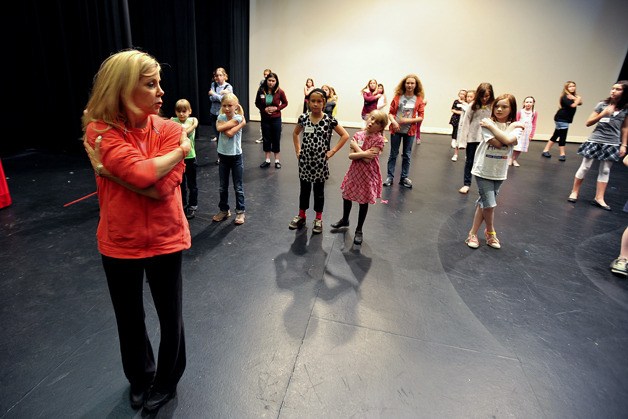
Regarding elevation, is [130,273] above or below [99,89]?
below

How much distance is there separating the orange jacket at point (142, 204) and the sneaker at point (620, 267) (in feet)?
12.3

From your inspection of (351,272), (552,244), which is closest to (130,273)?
(351,272)

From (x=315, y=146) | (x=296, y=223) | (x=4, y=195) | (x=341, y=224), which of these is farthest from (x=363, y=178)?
(x=4, y=195)

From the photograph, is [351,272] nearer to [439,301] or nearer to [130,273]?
[439,301]

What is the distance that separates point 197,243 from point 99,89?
7.68ft

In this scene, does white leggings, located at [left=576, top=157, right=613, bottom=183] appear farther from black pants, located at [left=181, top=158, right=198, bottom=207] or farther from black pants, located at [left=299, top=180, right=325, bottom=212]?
black pants, located at [left=181, top=158, right=198, bottom=207]

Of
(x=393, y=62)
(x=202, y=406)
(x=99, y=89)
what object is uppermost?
(x=393, y=62)

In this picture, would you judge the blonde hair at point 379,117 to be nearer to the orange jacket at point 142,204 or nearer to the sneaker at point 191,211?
the orange jacket at point 142,204

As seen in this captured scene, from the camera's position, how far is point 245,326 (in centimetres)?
234

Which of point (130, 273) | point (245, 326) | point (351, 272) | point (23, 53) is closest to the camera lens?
point (130, 273)

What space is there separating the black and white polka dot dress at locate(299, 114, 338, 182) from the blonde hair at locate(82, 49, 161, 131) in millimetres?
2290

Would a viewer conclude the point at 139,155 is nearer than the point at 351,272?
Yes

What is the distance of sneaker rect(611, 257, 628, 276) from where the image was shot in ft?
10.5

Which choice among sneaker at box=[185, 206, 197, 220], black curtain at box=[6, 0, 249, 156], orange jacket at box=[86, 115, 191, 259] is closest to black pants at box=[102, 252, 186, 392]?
orange jacket at box=[86, 115, 191, 259]
